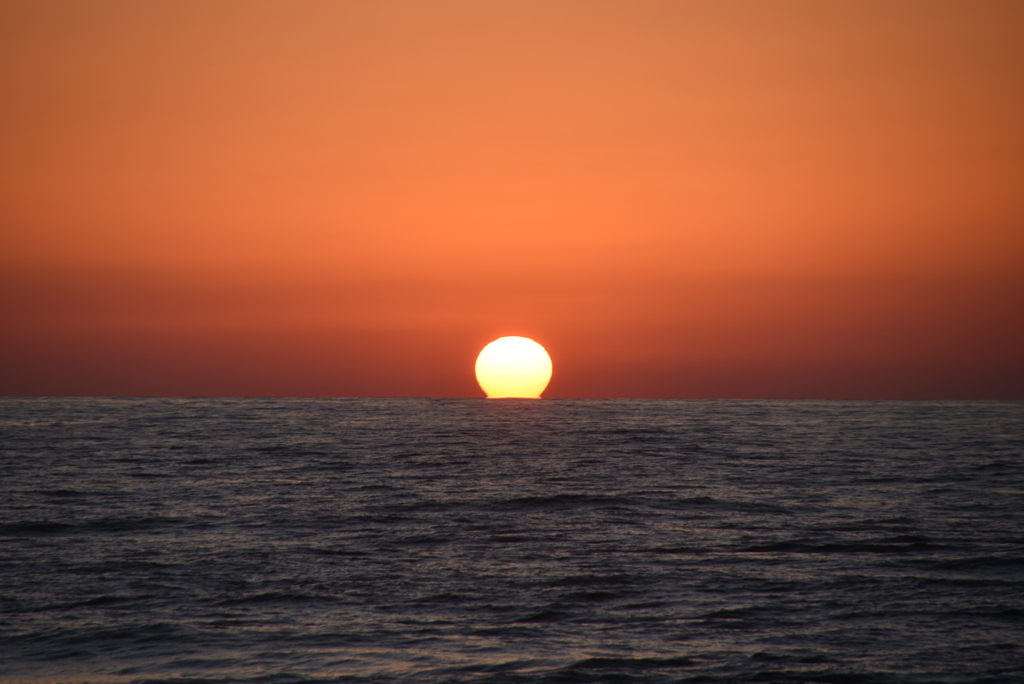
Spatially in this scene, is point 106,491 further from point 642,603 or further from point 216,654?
point 642,603

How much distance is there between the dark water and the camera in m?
11.6

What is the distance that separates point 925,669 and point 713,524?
1156 centimetres

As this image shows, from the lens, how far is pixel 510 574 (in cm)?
1681

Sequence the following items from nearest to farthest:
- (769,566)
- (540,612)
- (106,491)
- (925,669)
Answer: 1. (925,669)
2. (540,612)
3. (769,566)
4. (106,491)

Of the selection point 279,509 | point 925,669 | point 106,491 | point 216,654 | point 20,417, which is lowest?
point 925,669

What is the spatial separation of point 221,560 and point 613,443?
3898cm

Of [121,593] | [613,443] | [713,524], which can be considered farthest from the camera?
[613,443]

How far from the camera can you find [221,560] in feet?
59.7

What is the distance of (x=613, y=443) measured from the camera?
5459 centimetres

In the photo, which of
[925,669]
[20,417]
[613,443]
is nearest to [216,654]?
[925,669]

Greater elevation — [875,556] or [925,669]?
[875,556]

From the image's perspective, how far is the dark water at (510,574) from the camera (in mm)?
11609

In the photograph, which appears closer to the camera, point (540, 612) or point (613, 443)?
point (540, 612)

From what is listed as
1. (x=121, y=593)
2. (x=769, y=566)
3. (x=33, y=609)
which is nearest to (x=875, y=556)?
(x=769, y=566)
